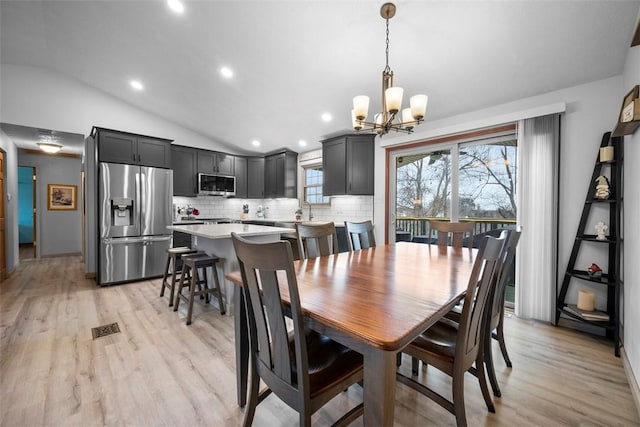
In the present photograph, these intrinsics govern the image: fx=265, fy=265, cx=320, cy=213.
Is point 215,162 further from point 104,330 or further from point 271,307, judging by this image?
point 271,307

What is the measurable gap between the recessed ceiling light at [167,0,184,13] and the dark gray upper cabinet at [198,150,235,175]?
310 cm

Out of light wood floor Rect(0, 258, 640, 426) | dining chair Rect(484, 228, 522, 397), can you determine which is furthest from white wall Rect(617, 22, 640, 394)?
dining chair Rect(484, 228, 522, 397)

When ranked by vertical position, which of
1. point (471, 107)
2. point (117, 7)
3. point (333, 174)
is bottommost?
point (333, 174)

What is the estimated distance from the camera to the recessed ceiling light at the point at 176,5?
257cm

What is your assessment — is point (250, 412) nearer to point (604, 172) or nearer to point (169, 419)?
point (169, 419)

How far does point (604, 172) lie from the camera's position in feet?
7.89

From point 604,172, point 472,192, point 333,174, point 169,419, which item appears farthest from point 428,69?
point 169,419

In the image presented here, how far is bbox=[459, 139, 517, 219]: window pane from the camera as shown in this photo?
3176mm

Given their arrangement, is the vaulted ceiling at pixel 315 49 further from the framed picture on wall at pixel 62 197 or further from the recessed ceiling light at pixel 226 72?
the framed picture on wall at pixel 62 197

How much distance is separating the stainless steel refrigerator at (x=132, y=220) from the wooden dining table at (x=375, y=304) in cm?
356

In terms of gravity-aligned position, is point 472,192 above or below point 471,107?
below

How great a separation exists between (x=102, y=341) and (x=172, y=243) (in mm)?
2434

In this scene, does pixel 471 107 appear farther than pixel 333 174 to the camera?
No

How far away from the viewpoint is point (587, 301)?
2.43 m
